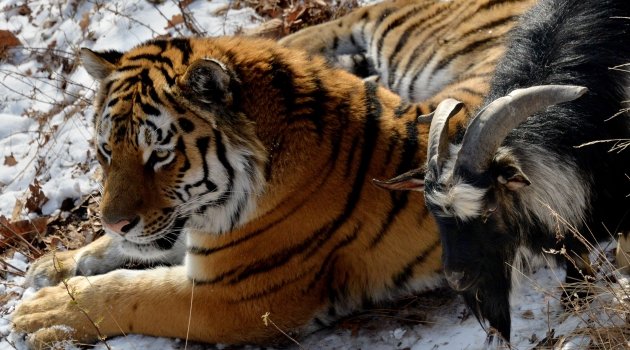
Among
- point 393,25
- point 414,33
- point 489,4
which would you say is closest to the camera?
point 489,4

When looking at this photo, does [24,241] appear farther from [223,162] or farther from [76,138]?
[223,162]

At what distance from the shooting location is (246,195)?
3.76 meters

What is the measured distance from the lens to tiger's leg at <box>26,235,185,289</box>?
15.4 feet

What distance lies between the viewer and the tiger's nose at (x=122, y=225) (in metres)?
3.54

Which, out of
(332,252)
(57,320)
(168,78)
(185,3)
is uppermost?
(185,3)

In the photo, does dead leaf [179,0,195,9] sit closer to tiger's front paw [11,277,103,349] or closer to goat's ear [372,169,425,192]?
tiger's front paw [11,277,103,349]

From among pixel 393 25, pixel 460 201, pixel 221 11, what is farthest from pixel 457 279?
pixel 221 11

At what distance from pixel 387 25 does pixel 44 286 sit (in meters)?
3.78

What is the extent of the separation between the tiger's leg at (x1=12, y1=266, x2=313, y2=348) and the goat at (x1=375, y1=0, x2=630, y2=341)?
4.05ft

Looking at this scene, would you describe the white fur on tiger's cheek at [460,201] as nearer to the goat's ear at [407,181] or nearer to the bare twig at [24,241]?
the goat's ear at [407,181]

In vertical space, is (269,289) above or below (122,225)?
below

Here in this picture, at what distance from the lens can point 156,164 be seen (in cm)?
359

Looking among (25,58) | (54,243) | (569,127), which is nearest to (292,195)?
(569,127)

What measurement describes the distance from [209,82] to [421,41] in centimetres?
300
